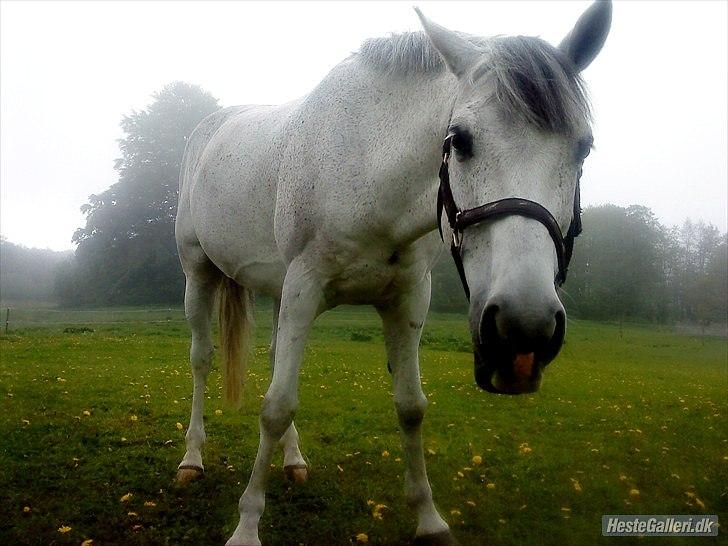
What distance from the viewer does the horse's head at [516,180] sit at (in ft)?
5.25

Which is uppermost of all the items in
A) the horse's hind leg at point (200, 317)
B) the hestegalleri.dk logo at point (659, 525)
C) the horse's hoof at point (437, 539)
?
the horse's hind leg at point (200, 317)

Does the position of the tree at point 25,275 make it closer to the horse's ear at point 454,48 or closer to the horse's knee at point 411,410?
the horse's knee at point 411,410

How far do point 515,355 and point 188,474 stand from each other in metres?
3.25

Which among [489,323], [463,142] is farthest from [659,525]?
[463,142]

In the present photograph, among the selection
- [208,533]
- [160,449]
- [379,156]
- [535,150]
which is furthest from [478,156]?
[160,449]

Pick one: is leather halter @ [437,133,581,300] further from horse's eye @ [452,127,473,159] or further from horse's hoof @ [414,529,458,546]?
horse's hoof @ [414,529,458,546]

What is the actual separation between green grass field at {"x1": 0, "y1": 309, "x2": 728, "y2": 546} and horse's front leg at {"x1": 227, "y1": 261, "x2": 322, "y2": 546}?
13.4 inches

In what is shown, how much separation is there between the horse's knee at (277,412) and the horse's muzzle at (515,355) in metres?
1.53

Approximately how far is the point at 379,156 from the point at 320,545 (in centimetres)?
230

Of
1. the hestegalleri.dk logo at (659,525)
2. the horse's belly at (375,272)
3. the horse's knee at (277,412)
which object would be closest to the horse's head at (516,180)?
the horse's belly at (375,272)

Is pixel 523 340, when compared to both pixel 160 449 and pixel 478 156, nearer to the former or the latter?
pixel 478 156

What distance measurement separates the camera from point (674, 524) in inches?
142

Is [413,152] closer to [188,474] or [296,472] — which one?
A: [296,472]

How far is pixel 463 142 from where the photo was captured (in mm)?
1910
